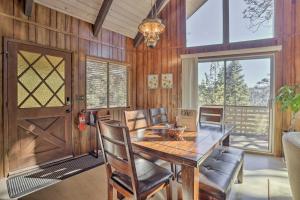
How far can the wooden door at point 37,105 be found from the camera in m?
2.93

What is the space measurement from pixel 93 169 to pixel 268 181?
2644mm

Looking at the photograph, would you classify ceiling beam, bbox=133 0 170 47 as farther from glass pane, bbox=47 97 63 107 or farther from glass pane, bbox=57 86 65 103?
glass pane, bbox=47 97 63 107

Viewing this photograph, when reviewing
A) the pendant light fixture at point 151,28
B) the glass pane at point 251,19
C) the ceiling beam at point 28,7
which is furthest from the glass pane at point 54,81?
the glass pane at point 251,19

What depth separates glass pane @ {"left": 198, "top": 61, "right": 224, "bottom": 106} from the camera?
4.42m

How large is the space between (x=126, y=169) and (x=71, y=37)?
3.18 metres

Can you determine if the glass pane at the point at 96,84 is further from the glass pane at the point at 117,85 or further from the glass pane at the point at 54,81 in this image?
the glass pane at the point at 54,81

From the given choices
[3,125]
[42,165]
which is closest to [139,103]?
[42,165]

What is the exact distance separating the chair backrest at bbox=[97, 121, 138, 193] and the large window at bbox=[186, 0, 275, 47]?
3.77 meters

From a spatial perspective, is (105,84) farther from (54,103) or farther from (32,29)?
(32,29)

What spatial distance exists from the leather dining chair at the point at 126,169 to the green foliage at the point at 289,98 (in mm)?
2790

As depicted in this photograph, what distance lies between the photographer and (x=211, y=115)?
2.84m

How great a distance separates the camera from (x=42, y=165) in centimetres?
324

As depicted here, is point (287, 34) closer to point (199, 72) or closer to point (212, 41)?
point (212, 41)

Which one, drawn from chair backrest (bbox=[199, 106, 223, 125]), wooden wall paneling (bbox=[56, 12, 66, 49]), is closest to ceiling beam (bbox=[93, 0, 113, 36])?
wooden wall paneling (bbox=[56, 12, 66, 49])
